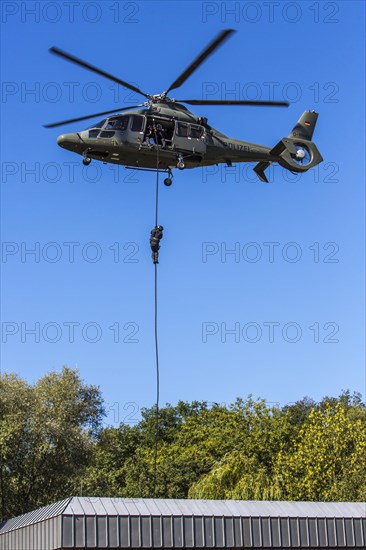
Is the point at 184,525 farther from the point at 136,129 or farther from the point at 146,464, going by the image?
the point at 146,464

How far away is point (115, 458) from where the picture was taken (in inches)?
3302

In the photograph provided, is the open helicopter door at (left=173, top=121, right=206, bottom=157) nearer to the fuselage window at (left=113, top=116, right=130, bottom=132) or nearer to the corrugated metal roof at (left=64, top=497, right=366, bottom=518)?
the fuselage window at (left=113, top=116, right=130, bottom=132)

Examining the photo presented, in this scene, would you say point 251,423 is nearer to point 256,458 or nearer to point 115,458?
point 256,458

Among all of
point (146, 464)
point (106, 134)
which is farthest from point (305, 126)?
point (146, 464)

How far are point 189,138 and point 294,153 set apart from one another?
586cm

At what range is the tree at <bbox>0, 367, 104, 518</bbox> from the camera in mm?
55250

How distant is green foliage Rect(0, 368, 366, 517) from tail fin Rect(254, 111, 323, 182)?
80.1ft

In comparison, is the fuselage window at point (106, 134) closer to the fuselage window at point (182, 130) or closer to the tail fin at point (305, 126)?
the fuselage window at point (182, 130)

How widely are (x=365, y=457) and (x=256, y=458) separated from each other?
34.0 ft

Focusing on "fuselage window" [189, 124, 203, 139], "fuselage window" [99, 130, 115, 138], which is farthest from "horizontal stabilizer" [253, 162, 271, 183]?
"fuselage window" [99, 130, 115, 138]

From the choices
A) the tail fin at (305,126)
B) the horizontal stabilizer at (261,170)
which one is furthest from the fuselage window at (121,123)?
the tail fin at (305,126)

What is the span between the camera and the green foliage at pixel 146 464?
5559 cm

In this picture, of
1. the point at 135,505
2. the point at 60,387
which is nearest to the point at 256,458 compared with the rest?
the point at 60,387

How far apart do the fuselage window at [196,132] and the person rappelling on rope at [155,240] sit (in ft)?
21.1
